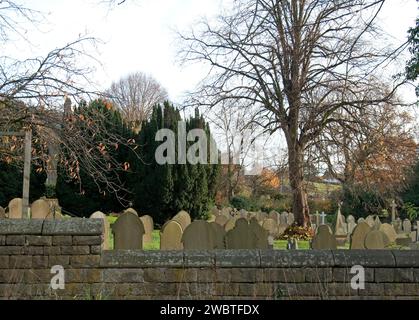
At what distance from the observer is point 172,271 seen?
6.15 m

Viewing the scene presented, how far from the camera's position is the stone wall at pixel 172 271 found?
606 cm

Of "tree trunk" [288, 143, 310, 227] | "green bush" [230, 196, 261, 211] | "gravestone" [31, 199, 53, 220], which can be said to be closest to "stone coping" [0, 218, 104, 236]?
"gravestone" [31, 199, 53, 220]

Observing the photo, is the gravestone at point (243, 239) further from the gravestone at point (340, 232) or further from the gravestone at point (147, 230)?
the gravestone at point (340, 232)

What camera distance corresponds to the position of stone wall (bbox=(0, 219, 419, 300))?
606cm

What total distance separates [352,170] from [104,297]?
12.9 m

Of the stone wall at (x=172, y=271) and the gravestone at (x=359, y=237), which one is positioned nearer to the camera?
the stone wall at (x=172, y=271)

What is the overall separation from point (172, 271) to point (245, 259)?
84 cm

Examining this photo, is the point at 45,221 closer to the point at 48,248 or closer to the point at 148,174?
the point at 48,248

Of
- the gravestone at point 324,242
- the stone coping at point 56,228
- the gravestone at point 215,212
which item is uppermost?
the gravestone at point 215,212

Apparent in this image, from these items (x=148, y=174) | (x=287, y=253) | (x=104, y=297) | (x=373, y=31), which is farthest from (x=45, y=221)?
(x=148, y=174)

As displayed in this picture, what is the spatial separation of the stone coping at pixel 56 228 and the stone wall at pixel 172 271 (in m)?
0.01

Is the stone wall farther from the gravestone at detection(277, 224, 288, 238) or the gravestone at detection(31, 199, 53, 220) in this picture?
the gravestone at detection(277, 224, 288, 238)

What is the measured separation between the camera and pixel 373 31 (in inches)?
607

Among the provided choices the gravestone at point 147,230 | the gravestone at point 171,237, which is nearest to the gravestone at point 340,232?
the gravestone at point 147,230
